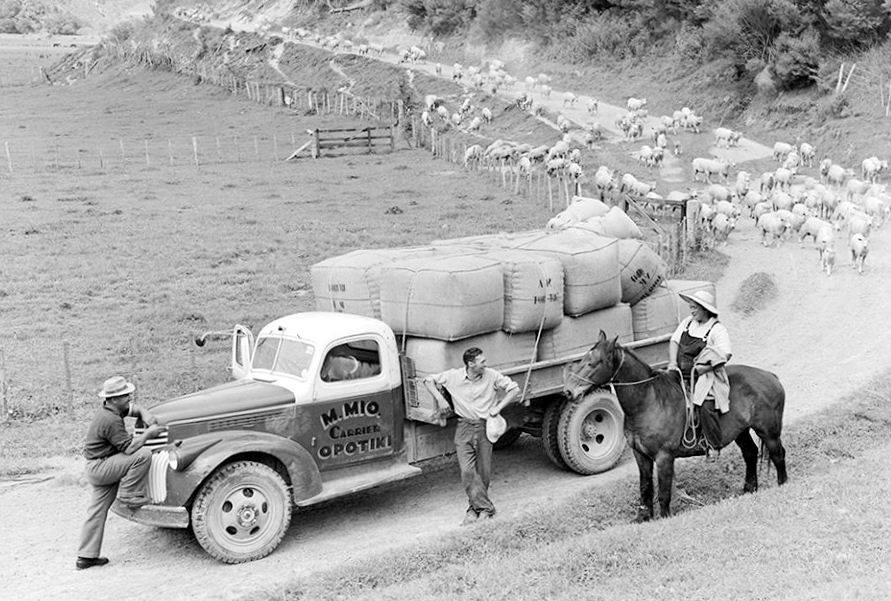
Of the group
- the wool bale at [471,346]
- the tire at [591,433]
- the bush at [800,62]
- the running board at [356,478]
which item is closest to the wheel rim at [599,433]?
the tire at [591,433]

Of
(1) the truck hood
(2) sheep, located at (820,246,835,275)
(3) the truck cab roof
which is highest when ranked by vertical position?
(3) the truck cab roof

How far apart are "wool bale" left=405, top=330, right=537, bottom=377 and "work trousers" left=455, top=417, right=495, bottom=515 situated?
0.69 meters

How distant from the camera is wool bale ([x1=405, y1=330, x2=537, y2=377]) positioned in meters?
11.1

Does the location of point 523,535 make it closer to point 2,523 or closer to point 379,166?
point 2,523

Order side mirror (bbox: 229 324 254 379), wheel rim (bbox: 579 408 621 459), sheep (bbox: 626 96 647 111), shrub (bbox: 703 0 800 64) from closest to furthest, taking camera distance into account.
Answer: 1. side mirror (bbox: 229 324 254 379)
2. wheel rim (bbox: 579 408 621 459)
3. shrub (bbox: 703 0 800 64)
4. sheep (bbox: 626 96 647 111)

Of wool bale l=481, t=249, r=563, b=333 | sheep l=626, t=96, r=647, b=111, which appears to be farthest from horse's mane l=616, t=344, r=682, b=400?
sheep l=626, t=96, r=647, b=111

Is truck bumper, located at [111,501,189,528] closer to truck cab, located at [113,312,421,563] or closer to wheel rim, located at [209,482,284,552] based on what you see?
truck cab, located at [113,312,421,563]

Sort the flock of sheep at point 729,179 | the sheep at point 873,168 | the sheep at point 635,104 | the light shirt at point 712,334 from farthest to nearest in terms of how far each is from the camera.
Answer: the sheep at point 635,104 → the sheep at point 873,168 → the flock of sheep at point 729,179 → the light shirt at point 712,334

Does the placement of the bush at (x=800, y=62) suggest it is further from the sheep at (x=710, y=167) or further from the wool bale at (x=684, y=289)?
the wool bale at (x=684, y=289)

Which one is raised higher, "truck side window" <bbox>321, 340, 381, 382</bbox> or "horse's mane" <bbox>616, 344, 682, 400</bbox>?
"truck side window" <bbox>321, 340, 381, 382</bbox>

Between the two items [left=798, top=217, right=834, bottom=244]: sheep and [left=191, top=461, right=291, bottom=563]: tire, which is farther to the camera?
[left=798, top=217, right=834, bottom=244]: sheep

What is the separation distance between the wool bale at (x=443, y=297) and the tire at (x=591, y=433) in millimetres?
1523

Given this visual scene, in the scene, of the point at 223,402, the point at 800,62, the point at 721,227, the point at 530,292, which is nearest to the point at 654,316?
the point at 530,292

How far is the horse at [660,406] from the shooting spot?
10.2 m
